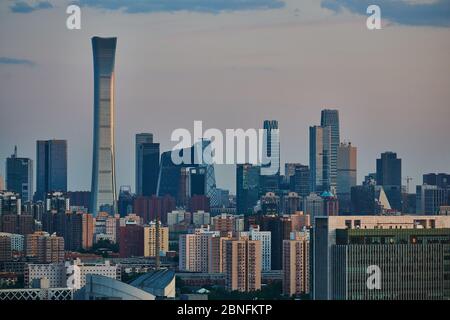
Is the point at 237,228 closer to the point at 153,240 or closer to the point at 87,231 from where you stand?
the point at 153,240

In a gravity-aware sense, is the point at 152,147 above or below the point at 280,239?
above

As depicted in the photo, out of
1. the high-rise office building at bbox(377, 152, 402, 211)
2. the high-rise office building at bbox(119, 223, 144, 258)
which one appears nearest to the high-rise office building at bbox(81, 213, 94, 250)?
the high-rise office building at bbox(119, 223, 144, 258)

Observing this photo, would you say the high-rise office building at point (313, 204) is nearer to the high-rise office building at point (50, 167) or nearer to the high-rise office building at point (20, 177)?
the high-rise office building at point (50, 167)

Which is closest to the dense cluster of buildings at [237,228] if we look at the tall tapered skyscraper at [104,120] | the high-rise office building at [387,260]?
the high-rise office building at [387,260]

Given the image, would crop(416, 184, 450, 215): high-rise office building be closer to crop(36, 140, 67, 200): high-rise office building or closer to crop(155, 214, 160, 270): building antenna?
crop(155, 214, 160, 270): building antenna
